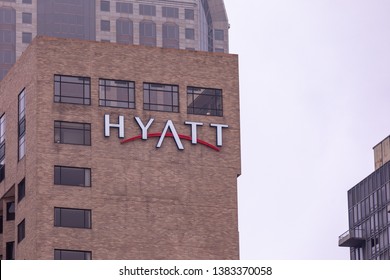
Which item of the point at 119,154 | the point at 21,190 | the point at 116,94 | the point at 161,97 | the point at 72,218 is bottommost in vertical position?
the point at 72,218

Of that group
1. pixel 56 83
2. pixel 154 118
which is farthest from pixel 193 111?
pixel 56 83

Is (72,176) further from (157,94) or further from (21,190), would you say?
(157,94)

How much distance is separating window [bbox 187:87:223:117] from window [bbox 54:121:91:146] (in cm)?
955

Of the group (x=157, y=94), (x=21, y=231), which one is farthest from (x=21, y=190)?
(x=157, y=94)

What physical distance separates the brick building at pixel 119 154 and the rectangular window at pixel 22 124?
0.15 meters

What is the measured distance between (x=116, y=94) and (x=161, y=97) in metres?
4.29

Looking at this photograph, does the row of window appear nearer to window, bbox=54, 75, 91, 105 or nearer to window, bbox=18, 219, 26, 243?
window, bbox=54, 75, 91, 105

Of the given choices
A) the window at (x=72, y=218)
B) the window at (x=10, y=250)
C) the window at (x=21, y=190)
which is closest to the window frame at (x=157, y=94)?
the window at (x=72, y=218)

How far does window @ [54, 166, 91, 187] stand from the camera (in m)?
136

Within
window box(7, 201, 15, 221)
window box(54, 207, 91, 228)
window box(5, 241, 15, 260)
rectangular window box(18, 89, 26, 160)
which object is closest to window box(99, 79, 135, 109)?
rectangular window box(18, 89, 26, 160)

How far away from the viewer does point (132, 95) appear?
14025 centimetres

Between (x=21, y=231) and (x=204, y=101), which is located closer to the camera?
(x=21, y=231)
